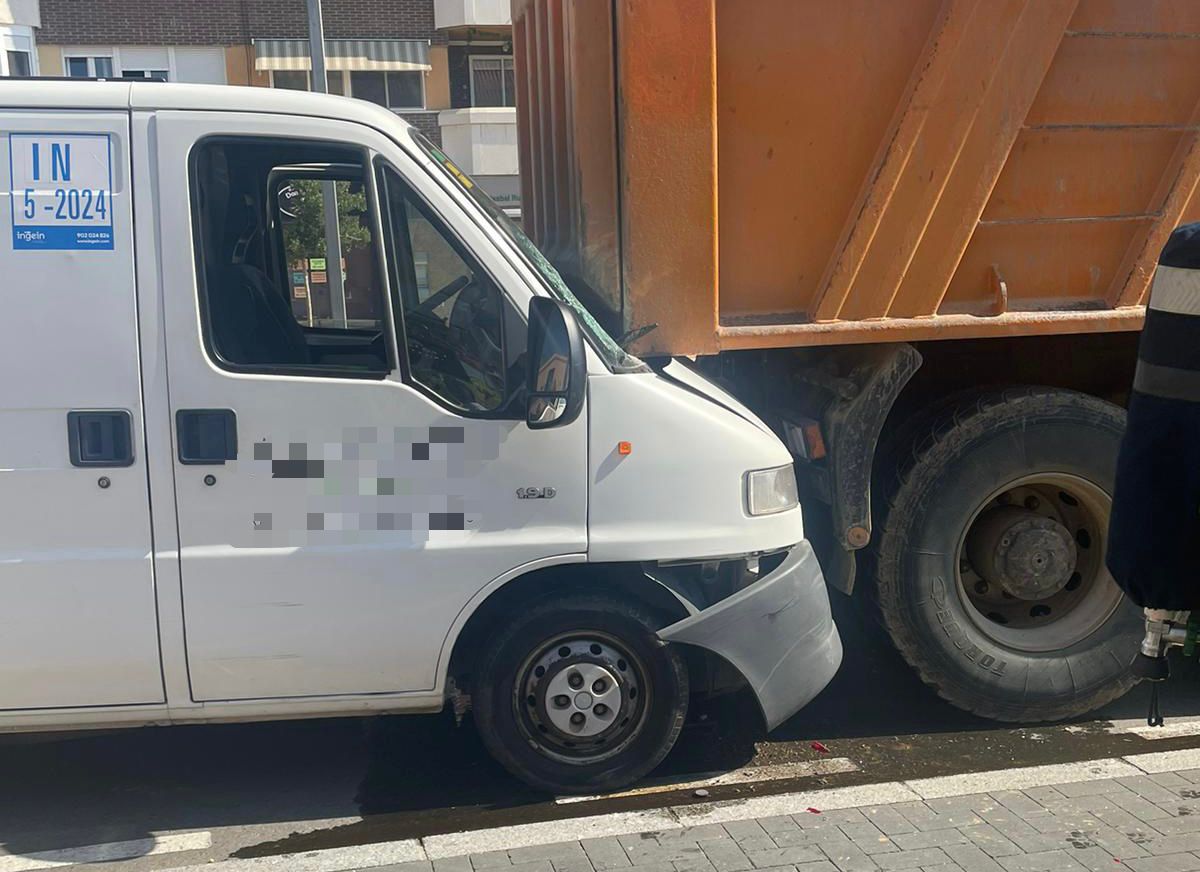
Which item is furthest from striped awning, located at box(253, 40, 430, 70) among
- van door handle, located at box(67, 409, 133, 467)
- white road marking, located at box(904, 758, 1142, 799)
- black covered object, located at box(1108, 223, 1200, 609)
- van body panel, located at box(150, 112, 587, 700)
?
black covered object, located at box(1108, 223, 1200, 609)

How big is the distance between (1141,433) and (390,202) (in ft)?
7.74

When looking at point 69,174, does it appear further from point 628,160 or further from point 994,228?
point 994,228

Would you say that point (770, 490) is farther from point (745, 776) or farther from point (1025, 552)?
point (1025, 552)

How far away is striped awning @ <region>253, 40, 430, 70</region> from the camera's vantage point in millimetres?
23297

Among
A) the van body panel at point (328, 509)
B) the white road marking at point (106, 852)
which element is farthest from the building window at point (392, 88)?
the white road marking at point (106, 852)

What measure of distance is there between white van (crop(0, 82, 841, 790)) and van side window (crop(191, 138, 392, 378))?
0.01 metres

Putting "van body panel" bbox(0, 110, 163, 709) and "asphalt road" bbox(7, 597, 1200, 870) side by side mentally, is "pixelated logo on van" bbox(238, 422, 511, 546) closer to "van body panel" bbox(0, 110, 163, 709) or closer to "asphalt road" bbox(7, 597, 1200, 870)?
"van body panel" bbox(0, 110, 163, 709)

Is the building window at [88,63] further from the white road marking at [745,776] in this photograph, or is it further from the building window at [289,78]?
the white road marking at [745,776]

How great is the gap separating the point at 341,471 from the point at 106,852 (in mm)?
1505

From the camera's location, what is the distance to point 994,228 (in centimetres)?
443

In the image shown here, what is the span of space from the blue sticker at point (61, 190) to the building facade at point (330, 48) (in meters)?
19.4

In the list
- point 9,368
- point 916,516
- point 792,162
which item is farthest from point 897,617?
point 9,368

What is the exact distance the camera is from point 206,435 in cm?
365

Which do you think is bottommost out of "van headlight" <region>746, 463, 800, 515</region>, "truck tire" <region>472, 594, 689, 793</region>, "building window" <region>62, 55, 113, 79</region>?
"truck tire" <region>472, 594, 689, 793</region>
